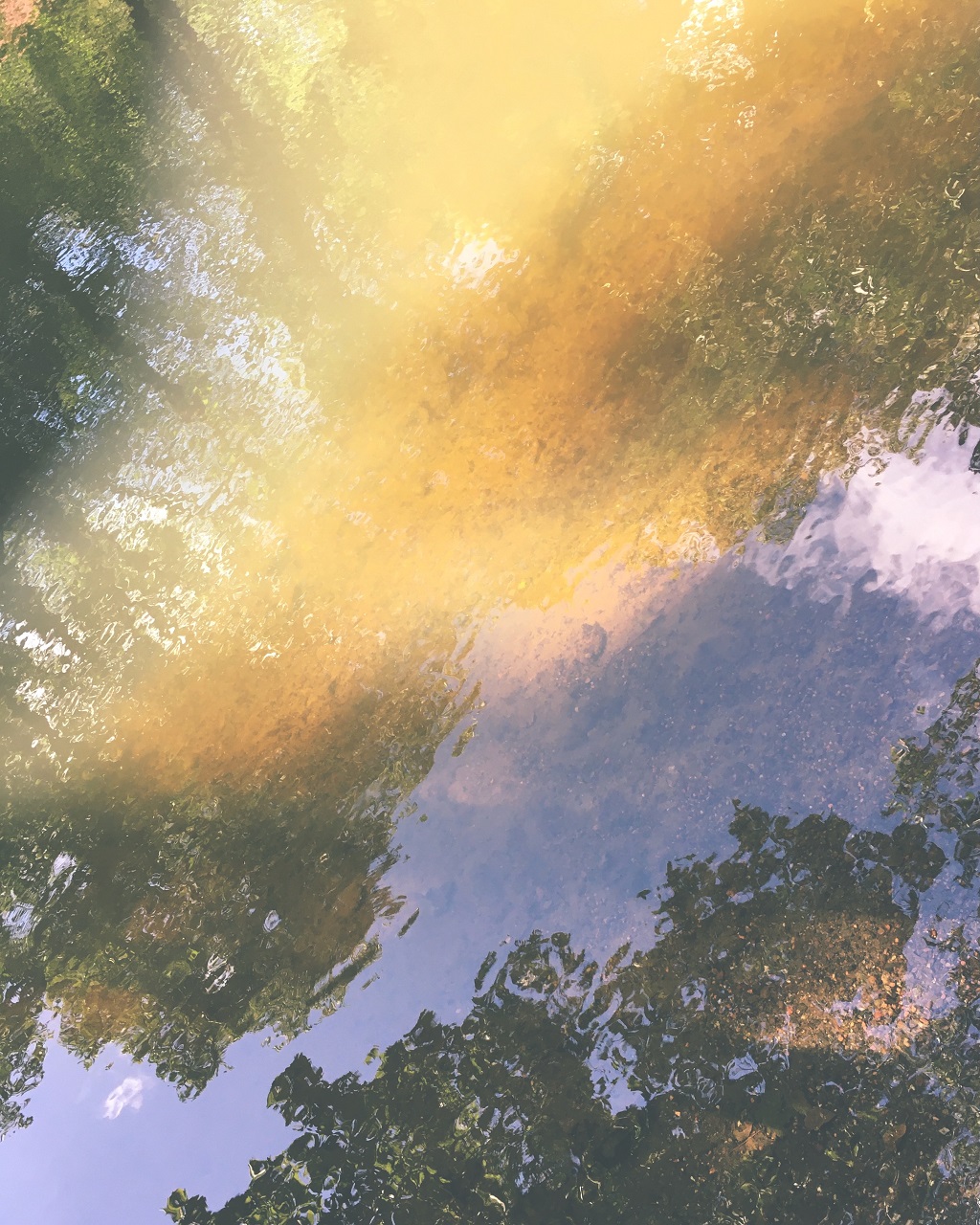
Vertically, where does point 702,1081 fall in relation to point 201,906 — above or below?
below

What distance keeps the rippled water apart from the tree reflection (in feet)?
0.04

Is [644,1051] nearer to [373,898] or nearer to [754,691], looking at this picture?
[373,898]

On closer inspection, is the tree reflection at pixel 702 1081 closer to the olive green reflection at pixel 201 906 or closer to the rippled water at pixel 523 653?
the rippled water at pixel 523 653

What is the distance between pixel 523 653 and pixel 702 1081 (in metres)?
1.43

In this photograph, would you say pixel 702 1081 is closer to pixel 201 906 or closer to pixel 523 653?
pixel 523 653

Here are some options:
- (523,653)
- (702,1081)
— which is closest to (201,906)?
(523,653)

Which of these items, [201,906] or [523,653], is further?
[201,906]

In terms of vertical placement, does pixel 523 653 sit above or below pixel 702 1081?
above

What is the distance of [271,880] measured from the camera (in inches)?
108

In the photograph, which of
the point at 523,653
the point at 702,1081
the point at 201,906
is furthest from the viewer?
the point at 201,906

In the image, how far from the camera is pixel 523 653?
2.66 meters

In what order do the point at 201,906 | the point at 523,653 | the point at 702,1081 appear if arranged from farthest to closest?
1. the point at 201,906
2. the point at 523,653
3. the point at 702,1081

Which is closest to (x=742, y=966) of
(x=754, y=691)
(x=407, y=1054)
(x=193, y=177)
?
(x=754, y=691)

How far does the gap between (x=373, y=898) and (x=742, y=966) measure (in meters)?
1.22
